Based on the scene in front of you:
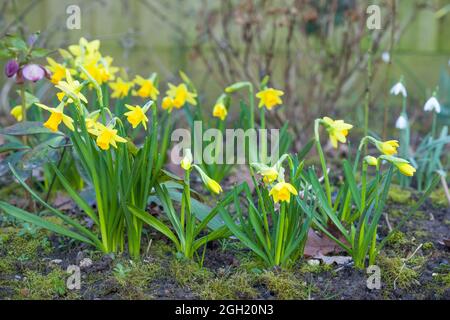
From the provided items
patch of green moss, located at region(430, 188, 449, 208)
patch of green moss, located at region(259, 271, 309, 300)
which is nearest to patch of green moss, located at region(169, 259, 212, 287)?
patch of green moss, located at region(259, 271, 309, 300)

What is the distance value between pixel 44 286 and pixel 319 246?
778 millimetres

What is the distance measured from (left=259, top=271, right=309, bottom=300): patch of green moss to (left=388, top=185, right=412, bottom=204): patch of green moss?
2.66 ft

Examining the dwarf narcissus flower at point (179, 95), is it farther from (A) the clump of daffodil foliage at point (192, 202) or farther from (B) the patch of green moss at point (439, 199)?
(B) the patch of green moss at point (439, 199)

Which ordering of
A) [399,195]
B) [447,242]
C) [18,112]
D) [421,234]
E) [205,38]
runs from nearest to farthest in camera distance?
[447,242]
[421,234]
[18,112]
[399,195]
[205,38]

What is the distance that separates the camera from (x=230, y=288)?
1.59 meters

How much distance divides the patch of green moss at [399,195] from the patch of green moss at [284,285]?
811mm

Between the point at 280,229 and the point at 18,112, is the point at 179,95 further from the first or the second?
the point at 280,229

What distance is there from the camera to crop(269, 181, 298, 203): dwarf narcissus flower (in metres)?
1.50

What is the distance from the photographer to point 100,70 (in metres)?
2.06

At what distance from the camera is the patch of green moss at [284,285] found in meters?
1.58

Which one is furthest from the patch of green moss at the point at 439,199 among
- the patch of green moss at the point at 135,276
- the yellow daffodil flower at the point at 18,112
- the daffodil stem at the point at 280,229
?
the yellow daffodil flower at the point at 18,112

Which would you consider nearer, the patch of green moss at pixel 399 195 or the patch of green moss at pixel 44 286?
the patch of green moss at pixel 44 286

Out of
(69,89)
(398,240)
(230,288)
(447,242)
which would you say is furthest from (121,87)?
(447,242)
